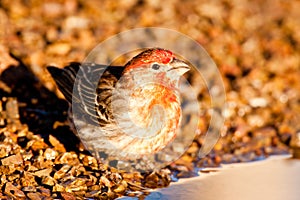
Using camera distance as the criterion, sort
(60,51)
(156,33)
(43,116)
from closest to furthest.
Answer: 1. (43,116)
2. (60,51)
3. (156,33)

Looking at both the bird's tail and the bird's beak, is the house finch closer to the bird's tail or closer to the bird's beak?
the bird's beak

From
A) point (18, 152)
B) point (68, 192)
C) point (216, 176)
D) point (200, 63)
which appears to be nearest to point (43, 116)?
point (18, 152)

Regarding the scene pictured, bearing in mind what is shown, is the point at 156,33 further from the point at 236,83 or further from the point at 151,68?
the point at 151,68

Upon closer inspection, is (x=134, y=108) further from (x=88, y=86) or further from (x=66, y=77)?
(x=66, y=77)

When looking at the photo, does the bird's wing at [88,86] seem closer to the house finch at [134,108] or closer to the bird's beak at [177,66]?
the house finch at [134,108]

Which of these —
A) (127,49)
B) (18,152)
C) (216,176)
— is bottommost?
(216,176)

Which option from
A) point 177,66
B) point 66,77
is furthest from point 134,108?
point 66,77
